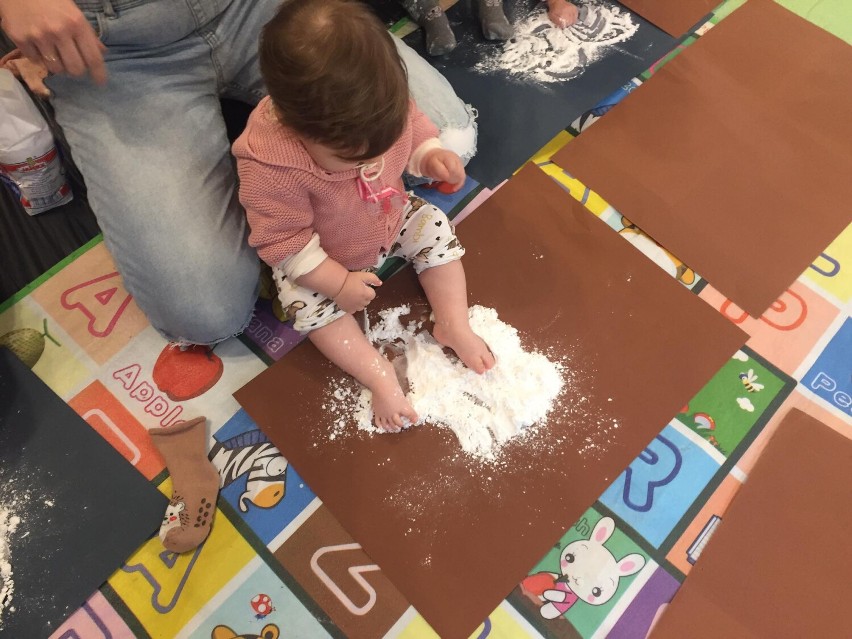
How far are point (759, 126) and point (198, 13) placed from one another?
35.4 inches

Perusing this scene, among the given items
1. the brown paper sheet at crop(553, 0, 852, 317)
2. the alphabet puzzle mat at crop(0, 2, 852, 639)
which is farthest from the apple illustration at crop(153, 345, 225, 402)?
the brown paper sheet at crop(553, 0, 852, 317)

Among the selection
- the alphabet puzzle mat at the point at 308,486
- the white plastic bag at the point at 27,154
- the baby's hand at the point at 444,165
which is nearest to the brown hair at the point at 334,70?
the baby's hand at the point at 444,165

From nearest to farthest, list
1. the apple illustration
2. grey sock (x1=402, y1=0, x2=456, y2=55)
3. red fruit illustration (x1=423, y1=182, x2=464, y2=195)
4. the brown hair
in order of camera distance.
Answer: the brown hair → the apple illustration → red fruit illustration (x1=423, y1=182, x2=464, y2=195) → grey sock (x1=402, y1=0, x2=456, y2=55)

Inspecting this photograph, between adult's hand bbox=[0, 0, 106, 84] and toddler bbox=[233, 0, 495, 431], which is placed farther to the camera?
adult's hand bbox=[0, 0, 106, 84]

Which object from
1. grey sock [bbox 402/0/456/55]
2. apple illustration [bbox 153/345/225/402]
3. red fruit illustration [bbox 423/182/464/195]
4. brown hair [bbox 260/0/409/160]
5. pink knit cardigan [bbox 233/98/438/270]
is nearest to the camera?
brown hair [bbox 260/0/409/160]

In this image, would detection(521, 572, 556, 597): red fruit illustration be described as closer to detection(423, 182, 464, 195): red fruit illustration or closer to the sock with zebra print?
the sock with zebra print

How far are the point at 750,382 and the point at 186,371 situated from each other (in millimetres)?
789

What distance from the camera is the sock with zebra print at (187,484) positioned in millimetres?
749

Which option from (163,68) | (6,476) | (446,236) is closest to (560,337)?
(446,236)

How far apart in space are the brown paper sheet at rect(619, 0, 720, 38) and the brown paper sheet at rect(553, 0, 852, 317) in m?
0.05

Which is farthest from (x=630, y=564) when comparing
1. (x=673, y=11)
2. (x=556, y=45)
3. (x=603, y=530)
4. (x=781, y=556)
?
(x=673, y=11)

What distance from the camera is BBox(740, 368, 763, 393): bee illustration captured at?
84 cm

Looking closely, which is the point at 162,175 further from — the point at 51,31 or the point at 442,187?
the point at 442,187

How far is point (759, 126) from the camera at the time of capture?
3.39 ft
